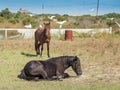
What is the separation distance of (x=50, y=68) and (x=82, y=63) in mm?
3351

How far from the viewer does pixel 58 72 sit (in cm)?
1144

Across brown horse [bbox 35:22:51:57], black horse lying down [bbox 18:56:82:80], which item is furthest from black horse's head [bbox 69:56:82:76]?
brown horse [bbox 35:22:51:57]

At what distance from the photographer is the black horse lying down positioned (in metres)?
11.2

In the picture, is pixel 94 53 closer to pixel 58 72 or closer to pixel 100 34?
pixel 58 72

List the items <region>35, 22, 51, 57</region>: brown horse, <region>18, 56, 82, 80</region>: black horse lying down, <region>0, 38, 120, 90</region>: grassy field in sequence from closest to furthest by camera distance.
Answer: <region>0, 38, 120, 90</region>: grassy field, <region>18, 56, 82, 80</region>: black horse lying down, <region>35, 22, 51, 57</region>: brown horse

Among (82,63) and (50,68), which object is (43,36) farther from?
(50,68)

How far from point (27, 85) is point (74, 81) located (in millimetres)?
1432

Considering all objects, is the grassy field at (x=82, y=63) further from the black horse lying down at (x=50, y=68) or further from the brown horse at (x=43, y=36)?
the brown horse at (x=43, y=36)

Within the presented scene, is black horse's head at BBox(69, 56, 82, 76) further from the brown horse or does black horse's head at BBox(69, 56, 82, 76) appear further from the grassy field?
the brown horse

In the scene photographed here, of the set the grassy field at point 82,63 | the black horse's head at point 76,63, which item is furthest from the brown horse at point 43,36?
the black horse's head at point 76,63

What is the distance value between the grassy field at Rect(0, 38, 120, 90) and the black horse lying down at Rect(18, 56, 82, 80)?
0.84 ft

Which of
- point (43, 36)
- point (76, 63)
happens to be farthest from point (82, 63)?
point (76, 63)

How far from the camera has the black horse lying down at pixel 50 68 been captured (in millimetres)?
11180

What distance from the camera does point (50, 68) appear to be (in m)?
11.4
